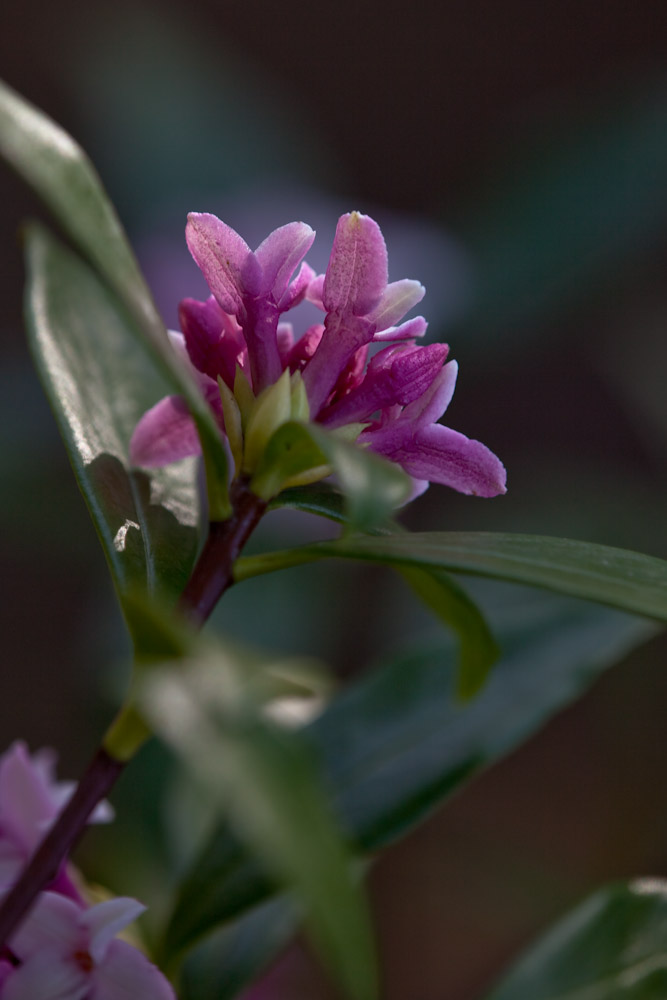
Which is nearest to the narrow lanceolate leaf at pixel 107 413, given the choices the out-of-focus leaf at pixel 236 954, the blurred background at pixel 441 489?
the out-of-focus leaf at pixel 236 954

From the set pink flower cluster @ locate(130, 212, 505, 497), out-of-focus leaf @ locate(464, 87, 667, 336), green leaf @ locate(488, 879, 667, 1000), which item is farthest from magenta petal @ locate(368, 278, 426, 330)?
out-of-focus leaf @ locate(464, 87, 667, 336)

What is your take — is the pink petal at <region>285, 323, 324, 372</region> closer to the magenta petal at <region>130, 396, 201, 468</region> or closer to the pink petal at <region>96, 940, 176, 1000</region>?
the magenta petal at <region>130, 396, 201, 468</region>

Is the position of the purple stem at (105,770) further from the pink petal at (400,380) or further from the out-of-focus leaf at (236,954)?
the out-of-focus leaf at (236,954)

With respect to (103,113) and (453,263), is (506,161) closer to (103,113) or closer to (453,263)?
(453,263)

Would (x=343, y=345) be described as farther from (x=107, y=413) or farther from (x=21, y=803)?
(x=21, y=803)

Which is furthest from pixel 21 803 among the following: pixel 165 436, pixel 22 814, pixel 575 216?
pixel 575 216

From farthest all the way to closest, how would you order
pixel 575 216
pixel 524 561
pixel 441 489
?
pixel 441 489
pixel 575 216
pixel 524 561

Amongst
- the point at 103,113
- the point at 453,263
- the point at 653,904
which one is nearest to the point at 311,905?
the point at 653,904
